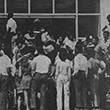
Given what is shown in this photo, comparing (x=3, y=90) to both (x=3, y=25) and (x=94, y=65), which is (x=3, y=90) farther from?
(x=94, y=65)

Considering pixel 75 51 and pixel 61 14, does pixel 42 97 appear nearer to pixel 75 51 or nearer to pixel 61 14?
pixel 75 51

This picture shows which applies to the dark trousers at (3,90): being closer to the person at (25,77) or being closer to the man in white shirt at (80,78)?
the person at (25,77)

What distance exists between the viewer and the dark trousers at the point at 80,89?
9.53 metres

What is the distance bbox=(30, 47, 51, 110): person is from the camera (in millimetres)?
9180

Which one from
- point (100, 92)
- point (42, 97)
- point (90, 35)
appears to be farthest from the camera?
point (90, 35)

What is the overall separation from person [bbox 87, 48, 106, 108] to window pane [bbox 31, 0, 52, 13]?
1544mm

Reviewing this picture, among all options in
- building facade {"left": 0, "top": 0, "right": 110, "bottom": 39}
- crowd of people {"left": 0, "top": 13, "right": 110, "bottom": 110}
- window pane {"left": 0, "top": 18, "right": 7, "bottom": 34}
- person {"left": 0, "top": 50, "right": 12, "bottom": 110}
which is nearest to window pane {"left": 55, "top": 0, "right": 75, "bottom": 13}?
building facade {"left": 0, "top": 0, "right": 110, "bottom": 39}

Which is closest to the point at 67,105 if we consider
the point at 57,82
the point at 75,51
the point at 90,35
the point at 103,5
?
the point at 57,82

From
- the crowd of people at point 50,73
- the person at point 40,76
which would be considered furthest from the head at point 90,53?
the person at point 40,76

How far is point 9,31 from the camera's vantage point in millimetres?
10172

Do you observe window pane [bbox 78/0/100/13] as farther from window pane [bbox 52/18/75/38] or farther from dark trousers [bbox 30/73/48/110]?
dark trousers [bbox 30/73/48/110]

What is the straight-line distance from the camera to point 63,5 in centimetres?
1082

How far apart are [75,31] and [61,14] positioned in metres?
0.46

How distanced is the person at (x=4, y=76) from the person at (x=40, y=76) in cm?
46
